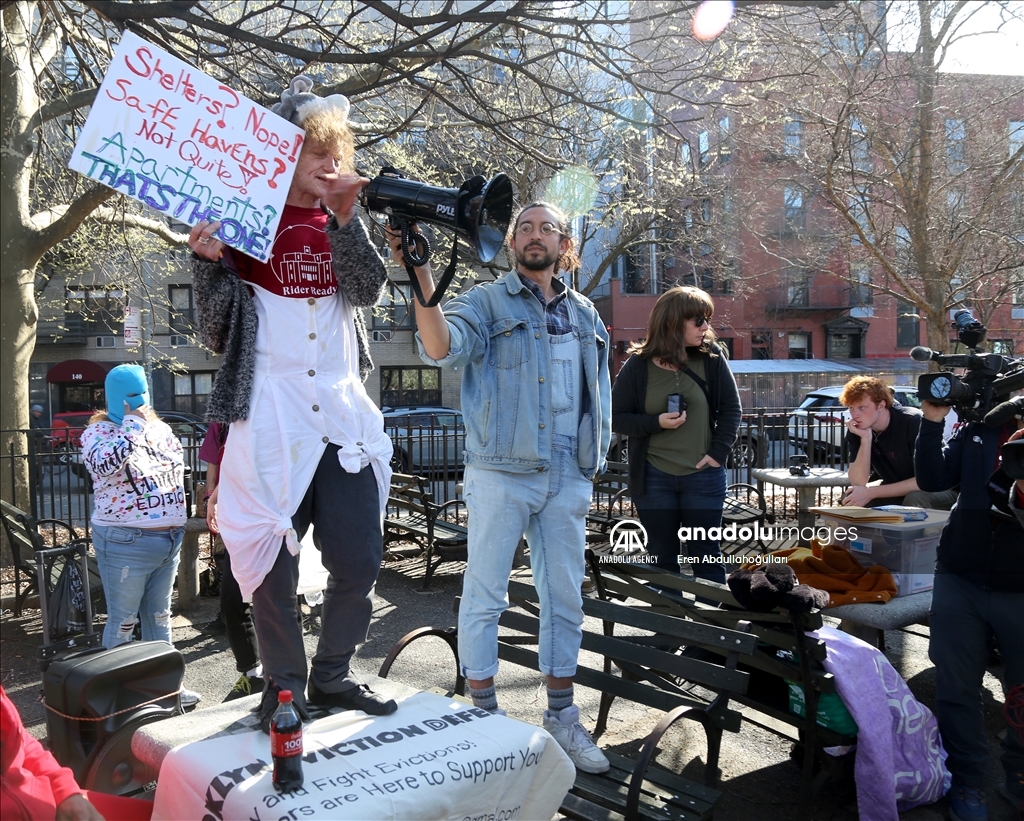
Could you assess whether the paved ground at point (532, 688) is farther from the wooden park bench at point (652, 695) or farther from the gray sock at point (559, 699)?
the gray sock at point (559, 699)

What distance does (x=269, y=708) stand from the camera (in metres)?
2.51

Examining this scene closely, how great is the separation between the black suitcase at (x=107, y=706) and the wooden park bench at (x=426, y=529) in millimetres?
3645

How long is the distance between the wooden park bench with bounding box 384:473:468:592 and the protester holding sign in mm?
4249

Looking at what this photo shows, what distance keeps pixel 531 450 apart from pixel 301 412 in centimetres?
93

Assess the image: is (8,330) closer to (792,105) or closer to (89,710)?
(89,710)

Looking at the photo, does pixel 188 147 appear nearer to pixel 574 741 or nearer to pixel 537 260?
pixel 537 260

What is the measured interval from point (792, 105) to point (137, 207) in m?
9.13

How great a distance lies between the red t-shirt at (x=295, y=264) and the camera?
2.55 m

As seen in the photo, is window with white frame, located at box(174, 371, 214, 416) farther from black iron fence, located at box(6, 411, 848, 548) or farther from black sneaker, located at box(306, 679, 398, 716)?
black sneaker, located at box(306, 679, 398, 716)

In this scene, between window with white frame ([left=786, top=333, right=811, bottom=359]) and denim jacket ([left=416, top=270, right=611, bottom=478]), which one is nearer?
denim jacket ([left=416, top=270, right=611, bottom=478])

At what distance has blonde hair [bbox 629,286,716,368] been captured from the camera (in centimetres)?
473

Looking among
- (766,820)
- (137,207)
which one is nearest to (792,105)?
(137,207)

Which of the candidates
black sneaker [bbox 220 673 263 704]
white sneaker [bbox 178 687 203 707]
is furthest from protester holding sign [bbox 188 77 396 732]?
white sneaker [bbox 178 687 203 707]

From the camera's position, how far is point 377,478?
2666 millimetres
